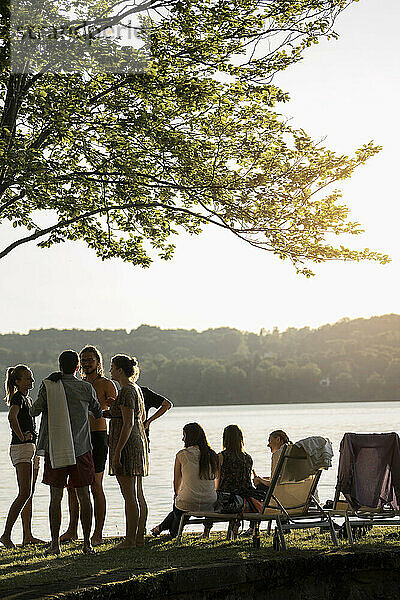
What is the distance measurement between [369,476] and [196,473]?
5.78 ft

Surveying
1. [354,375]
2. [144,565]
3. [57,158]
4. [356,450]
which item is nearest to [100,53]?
[57,158]

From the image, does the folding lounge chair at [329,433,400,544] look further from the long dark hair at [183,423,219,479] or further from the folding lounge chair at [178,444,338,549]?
the long dark hair at [183,423,219,479]

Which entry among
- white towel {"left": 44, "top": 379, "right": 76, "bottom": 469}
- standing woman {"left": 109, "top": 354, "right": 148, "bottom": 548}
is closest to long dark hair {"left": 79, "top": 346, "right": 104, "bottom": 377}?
standing woman {"left": 109, "top": 354, "right": 148, "bottom": 548}

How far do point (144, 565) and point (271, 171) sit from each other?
18.8 ft

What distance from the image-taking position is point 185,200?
12.9 m

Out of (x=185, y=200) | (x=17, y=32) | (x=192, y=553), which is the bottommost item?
(x=192, y=553)

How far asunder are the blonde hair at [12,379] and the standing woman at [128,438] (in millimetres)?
1117

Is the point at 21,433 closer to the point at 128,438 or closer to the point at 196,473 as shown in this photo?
the point at 128,438

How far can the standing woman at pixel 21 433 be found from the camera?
8.95 meters

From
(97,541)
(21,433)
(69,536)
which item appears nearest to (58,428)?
(21,433)

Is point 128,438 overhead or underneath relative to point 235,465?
overhead

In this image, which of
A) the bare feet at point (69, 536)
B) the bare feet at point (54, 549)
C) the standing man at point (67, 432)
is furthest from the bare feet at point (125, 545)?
the bare feet at point (69, 536)

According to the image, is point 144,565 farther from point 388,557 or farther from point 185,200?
point 185,200

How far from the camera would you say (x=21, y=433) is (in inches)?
355
